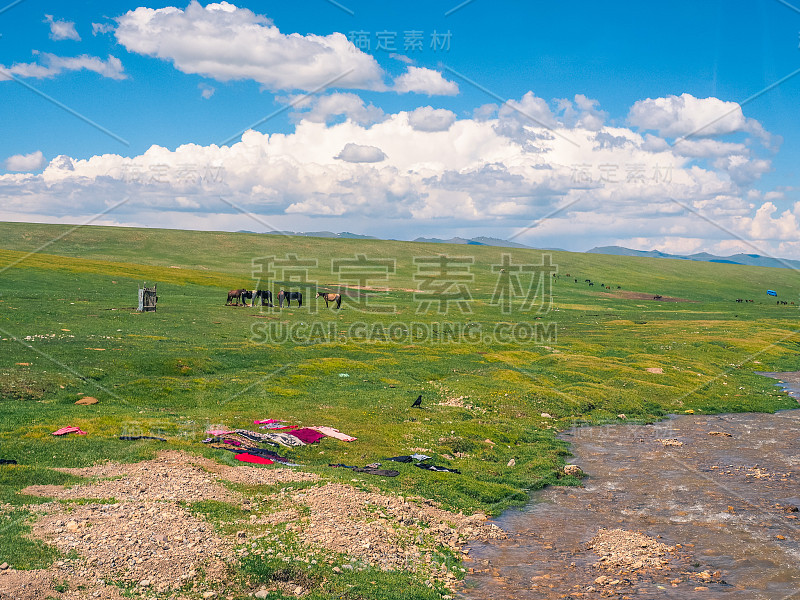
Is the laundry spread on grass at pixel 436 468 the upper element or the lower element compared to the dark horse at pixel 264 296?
lower

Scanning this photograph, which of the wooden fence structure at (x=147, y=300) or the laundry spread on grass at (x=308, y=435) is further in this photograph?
the wooden fence structure at (x=147, y=300)

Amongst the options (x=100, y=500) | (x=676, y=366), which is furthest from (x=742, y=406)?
(x=100, y=500)

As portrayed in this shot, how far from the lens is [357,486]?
21312 mm

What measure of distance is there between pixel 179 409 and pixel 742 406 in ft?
115

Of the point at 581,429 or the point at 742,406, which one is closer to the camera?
the point at 581,429

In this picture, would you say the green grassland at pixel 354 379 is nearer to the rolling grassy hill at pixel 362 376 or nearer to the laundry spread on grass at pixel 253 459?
the rolling grassy hill at pixel 362 376

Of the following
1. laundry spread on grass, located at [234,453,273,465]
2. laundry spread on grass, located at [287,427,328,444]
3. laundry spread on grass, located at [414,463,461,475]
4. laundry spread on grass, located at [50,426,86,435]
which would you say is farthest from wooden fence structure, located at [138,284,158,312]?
laundry spread on grass, located at [414,463,461,475]

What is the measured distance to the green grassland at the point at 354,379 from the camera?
25016 mm

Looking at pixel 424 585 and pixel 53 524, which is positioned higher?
pixel 53 524

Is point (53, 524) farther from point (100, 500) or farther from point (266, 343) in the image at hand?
point (266, 343)

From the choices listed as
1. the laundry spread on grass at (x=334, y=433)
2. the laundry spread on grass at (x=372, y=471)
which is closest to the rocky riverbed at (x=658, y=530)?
the laundry spread on grass at (x=372, y=471)

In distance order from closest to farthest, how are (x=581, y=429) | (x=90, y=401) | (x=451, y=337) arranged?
(x=90, y=401) → (x=581, y=429) → (x=451, y=337)

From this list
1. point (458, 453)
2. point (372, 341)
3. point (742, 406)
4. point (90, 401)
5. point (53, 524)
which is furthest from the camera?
point (372, 341)

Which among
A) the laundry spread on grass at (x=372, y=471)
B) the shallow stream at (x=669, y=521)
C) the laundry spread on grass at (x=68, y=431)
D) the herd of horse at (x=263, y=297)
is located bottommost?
the shallow stream at (x=669, y=521)
